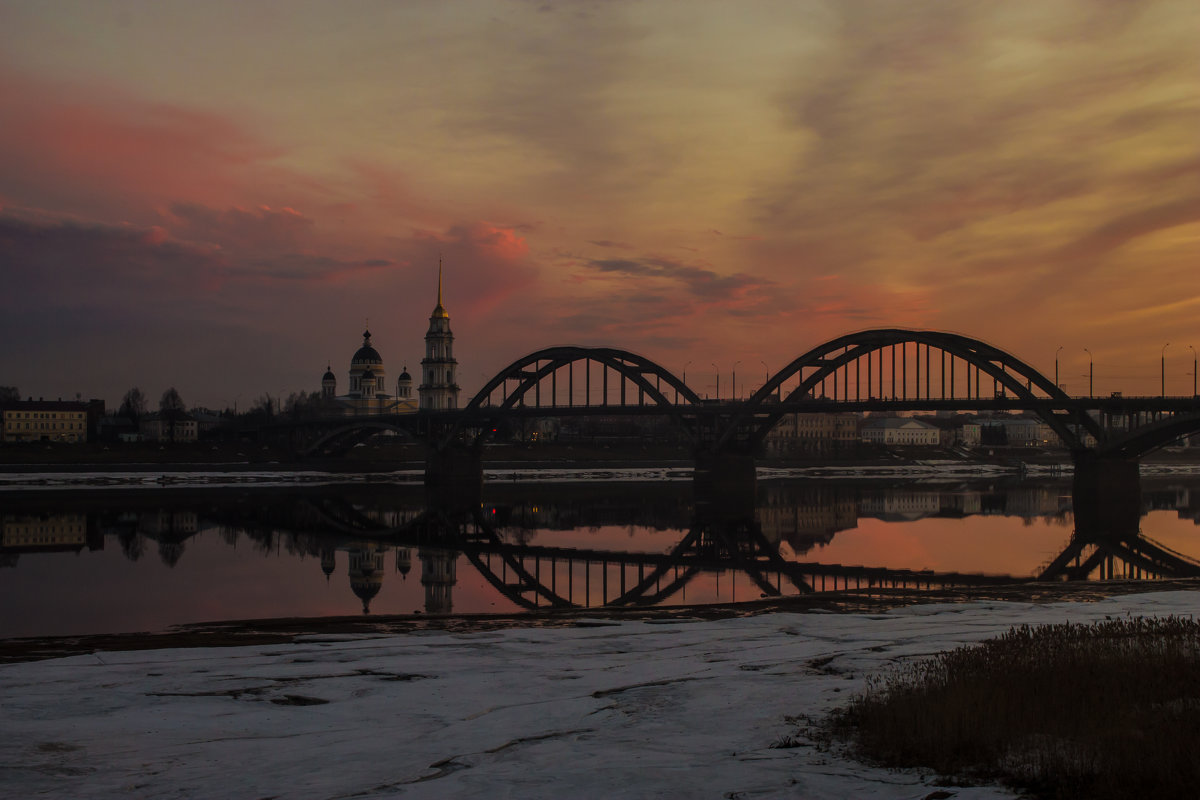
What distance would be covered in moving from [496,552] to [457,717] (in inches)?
1028

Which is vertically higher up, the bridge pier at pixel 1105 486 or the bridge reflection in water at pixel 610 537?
the bridge pier at pixel 1105 486

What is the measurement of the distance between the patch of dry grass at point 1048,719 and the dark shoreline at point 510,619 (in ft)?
28.4

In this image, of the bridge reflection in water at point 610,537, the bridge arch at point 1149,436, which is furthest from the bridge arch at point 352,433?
the bridge arch at point 1149,436

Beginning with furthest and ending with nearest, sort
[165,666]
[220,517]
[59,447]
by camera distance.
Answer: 1. [59,447]
2. [220,517]
3. [165,666]

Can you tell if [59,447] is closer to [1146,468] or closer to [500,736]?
[500,736]

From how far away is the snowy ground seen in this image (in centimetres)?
808

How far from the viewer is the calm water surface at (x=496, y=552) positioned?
2430cm

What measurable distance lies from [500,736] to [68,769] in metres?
3.74

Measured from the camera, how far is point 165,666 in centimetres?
1348

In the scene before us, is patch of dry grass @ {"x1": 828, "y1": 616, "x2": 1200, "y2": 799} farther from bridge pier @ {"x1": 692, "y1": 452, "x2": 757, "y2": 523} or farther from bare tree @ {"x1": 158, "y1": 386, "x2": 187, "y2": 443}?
bare tree @ {"x1": 158, "y1": 386, "x2": 187, "y2": 443}

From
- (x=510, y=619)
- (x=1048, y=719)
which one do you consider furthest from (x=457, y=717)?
(x=510, y=619)

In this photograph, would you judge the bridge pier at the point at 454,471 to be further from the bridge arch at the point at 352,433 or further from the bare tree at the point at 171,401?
the bare tree at the point at 171,401

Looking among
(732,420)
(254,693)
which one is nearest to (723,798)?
(254,693)

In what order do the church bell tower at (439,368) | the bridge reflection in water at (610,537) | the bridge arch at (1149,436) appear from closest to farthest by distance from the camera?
1. the bridge reflection in water at (610,537)
2. the bridge arch at (1149,436)
3. the church bell tower at (439,368)
